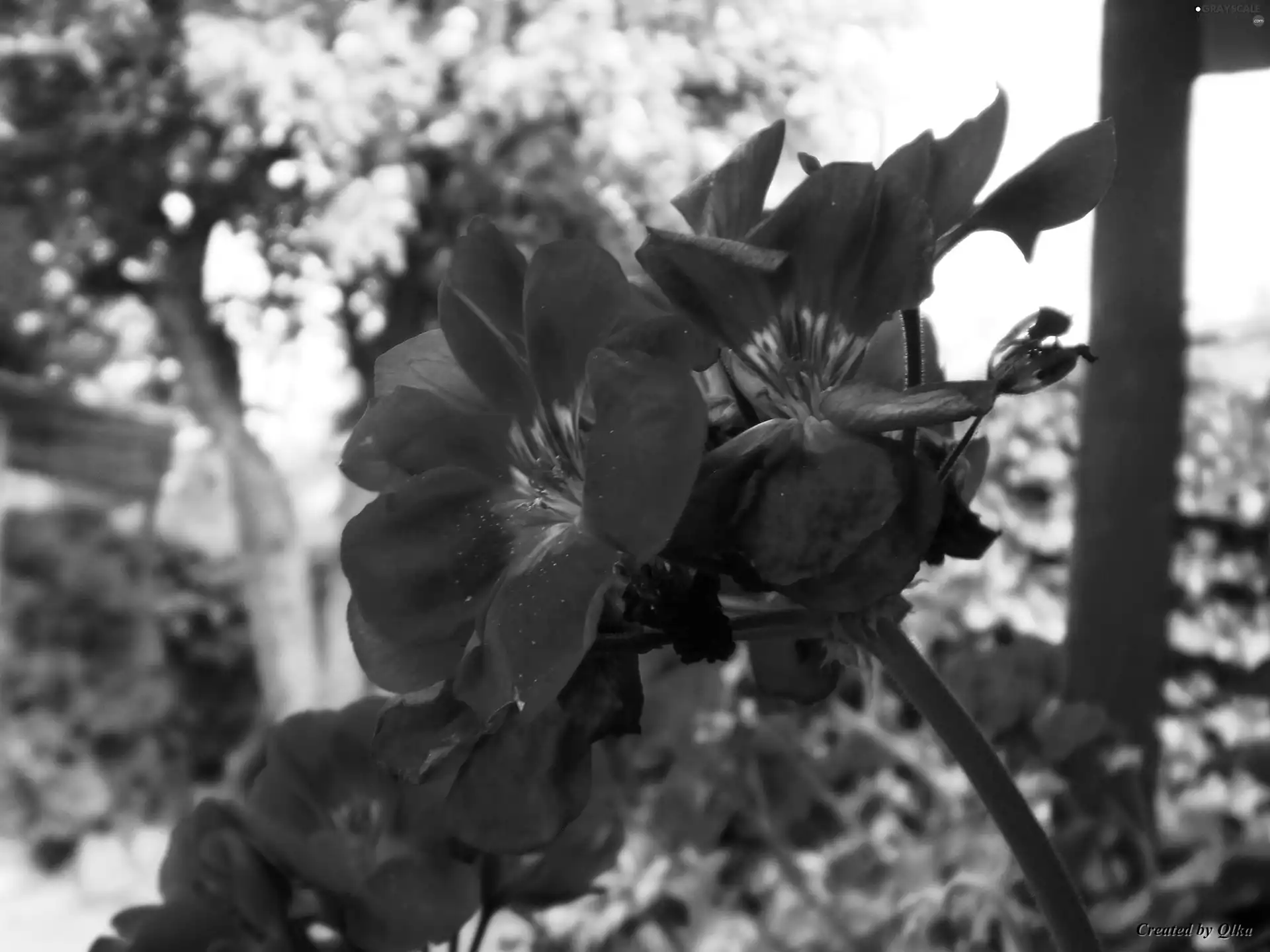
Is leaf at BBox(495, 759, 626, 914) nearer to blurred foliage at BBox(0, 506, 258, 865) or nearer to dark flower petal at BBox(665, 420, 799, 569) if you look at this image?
dark flower petal at BBox(665, 420, 799, 569)

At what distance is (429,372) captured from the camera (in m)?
0.34

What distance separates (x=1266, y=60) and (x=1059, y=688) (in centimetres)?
81

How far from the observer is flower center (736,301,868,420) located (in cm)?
31

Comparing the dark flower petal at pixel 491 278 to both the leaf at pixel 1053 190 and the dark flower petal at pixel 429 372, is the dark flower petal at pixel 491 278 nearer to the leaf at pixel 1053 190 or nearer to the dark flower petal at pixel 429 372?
the dark flower petal at pixel 429 372

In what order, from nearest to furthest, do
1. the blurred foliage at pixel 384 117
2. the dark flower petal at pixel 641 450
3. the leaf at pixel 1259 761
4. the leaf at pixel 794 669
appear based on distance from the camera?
the dark flower petal at pixel 641 450 → the leaf at pixel 794 669 → the leaf at pixel 1259 761 → the blurred foliage at pixel 384 117

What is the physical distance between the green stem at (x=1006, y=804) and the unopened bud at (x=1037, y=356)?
0.23ft

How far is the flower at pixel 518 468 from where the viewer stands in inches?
10.2

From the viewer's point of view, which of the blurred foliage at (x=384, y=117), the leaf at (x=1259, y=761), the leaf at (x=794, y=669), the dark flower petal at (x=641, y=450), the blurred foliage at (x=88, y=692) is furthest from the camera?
the blurred foliage at (x=88, y=692)

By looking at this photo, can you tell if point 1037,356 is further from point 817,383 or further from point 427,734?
point 427,734

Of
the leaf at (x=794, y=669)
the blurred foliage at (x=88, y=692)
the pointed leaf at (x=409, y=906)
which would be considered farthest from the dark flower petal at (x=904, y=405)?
the blurred foliage at (x=88, y=692)

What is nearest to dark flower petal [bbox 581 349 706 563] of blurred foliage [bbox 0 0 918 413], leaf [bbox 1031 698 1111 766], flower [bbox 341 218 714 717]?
flower [bbox 341 218 714 717]

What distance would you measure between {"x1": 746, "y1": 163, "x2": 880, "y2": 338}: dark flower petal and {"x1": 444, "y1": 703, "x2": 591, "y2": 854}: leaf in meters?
0.13

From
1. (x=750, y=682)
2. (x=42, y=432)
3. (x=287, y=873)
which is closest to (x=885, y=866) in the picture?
(x=750, y=682)

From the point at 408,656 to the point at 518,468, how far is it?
58 millimetres
